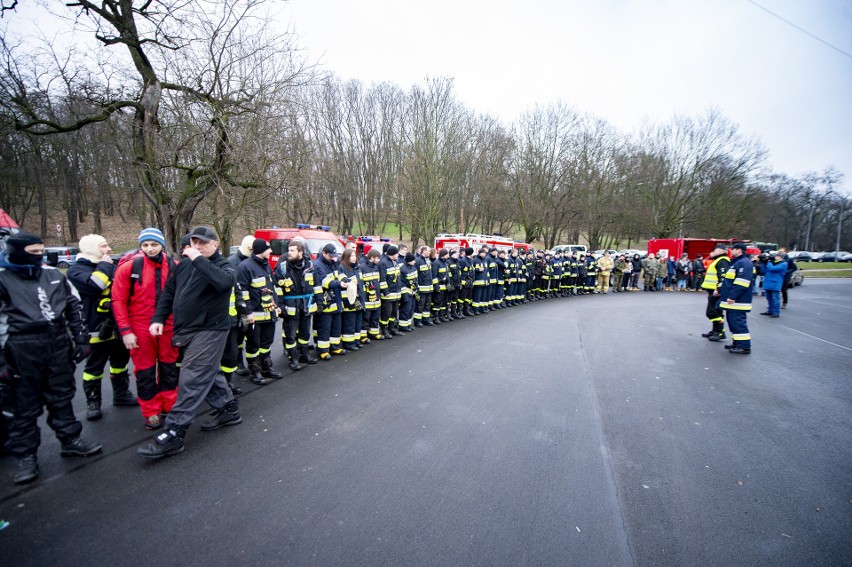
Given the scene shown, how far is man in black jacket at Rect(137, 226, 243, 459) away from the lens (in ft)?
11.3

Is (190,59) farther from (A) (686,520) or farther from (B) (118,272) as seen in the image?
(A) (686,520)

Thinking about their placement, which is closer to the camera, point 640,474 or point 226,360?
point 640,474

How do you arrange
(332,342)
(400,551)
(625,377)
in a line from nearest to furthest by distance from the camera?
(400,551) < (625,377) < (332,342)

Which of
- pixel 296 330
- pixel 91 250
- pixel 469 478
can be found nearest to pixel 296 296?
pixel 296 330

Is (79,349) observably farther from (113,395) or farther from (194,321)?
(113,395)

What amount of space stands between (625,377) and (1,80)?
16506mm

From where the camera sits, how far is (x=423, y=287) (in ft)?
31.1

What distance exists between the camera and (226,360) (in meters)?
4.75

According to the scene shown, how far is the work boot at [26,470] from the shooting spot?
118 inches

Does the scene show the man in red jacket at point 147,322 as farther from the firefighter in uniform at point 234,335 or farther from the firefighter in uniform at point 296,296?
the firefighter in uniform at point 296,296

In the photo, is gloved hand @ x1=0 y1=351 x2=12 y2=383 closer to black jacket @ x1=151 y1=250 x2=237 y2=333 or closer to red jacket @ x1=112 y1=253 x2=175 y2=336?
red jacket @ x1=112 y1=253 x2=175 y2=336

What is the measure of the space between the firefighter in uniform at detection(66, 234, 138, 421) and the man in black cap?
3.11 ft

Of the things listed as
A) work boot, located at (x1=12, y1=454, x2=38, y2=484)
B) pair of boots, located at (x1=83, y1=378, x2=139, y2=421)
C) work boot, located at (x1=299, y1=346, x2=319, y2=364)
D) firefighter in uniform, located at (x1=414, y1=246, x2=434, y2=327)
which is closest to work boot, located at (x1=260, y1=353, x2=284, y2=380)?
work boot, located at (x1=299, y1=346, x2=319, y2=364)

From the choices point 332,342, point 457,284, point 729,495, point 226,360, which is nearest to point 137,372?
point 226,360
